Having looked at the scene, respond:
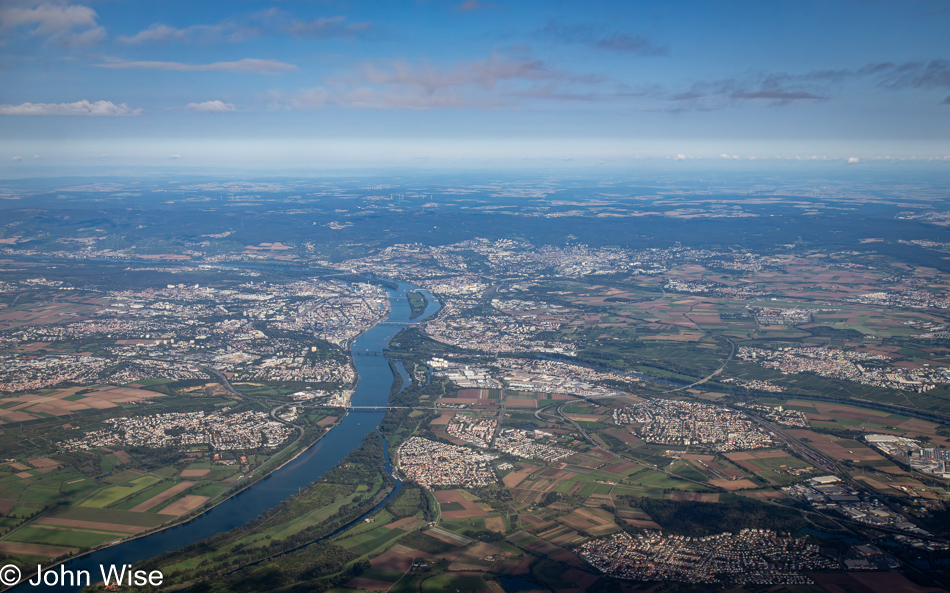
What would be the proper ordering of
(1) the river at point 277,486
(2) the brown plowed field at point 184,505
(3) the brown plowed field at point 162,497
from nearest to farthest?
(1) the river at point 277,486, (2) the brown plowed field at point 184,505, (3) the brown plowed field at point 162,497

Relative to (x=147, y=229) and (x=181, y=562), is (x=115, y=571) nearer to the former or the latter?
(x=181, y=562)

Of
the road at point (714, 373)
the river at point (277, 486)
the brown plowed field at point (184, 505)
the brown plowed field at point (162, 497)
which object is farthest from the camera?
the road at point (714, 373)

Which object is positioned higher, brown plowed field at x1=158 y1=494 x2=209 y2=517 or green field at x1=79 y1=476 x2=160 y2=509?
green field at x1=79 y1=476 x2=160 y2=509

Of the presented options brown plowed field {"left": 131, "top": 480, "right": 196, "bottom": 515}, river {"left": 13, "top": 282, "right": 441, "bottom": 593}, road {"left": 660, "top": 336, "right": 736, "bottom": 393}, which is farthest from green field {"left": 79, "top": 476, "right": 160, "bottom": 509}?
road {"left": 660, "top": 336, "right": 736, "bottom": 393}

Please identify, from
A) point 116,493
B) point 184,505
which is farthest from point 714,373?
point 116,493

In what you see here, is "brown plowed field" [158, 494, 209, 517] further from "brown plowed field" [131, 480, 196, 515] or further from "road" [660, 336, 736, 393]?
"road" [660, 336, 736, 393]

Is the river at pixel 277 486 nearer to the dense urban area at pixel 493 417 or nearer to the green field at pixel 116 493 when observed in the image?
the dense urban area at pixel 493 417

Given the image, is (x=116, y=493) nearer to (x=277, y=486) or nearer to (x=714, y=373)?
(x=277, y=486)

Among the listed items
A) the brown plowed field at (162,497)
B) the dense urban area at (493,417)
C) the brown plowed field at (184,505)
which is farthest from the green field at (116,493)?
the brown plowed field at (184,505)
